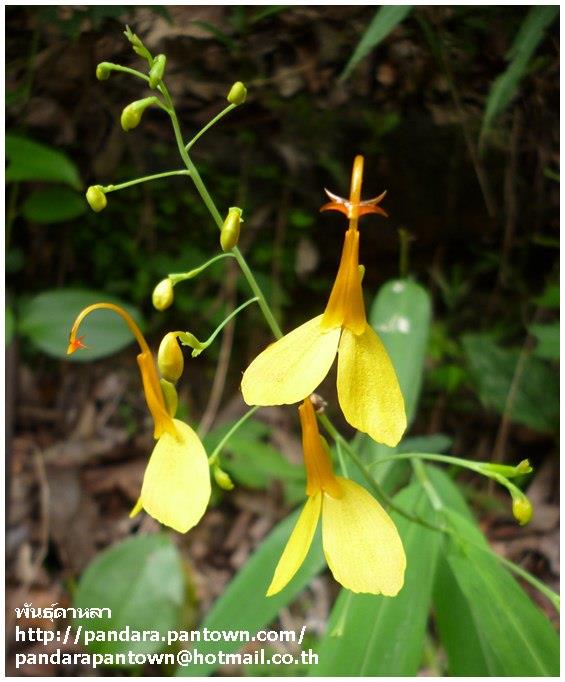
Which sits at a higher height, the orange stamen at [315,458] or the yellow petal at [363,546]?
the orange stamen at [315,458]

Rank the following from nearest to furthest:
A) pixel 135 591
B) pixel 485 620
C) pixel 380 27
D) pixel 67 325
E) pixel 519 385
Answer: pixel 485 620 < pixel 380 27 < pixel 135 591 < pixel 67 325 < pixel 519 385

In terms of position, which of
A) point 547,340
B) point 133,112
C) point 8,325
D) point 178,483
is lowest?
point 547,340

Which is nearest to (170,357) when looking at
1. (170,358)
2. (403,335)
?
(170,358)

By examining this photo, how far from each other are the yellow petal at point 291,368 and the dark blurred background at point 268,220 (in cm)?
89

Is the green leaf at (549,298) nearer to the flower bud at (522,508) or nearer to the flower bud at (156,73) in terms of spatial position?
the flower bud at (522,508)

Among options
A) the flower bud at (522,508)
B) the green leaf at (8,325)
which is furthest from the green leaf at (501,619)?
the green leaf at (8,325)

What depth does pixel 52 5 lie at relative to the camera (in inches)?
52.8

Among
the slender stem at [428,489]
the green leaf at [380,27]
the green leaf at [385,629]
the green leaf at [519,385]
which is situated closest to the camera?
the green leaf at [385,629]

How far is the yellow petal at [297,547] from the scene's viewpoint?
2.10ft

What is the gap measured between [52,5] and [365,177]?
739 mm

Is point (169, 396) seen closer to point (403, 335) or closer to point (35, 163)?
point (403, 335)

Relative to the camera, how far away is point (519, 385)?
1540mm

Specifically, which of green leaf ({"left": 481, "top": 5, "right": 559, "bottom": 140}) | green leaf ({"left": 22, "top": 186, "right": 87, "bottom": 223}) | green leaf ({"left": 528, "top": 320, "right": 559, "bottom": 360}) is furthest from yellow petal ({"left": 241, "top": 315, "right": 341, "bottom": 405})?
green leaf ({"left": 22, "top": 186, "right": 87, "bottom": 223})

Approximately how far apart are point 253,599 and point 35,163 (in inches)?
37.1
